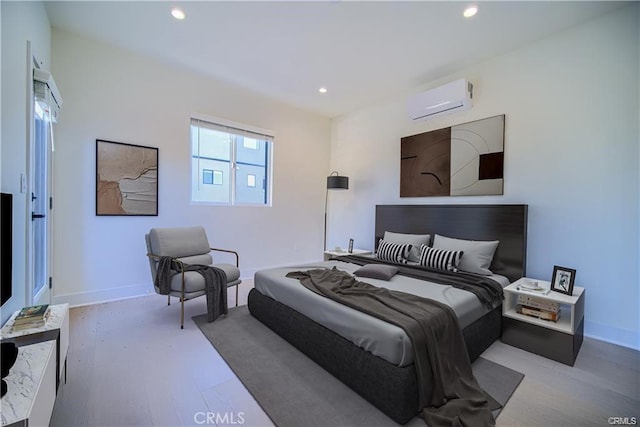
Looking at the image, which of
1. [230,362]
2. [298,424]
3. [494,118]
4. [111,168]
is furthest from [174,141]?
[494,118]

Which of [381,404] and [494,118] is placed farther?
[494,118]

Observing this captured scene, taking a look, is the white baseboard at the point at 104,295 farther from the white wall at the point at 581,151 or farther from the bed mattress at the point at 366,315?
the white wall at the point at 581,151

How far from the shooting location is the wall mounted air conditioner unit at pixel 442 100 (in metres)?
3.45

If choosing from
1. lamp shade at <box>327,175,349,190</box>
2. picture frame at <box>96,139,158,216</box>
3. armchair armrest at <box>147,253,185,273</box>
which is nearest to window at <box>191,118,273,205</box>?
picture frame at <box>96,139,158,216</box>

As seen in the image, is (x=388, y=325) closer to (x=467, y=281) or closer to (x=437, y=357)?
(x=437, y=357)

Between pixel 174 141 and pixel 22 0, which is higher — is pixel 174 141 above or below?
below

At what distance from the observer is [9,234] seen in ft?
5.37

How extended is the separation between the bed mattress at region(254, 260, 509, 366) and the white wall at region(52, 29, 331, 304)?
184cm

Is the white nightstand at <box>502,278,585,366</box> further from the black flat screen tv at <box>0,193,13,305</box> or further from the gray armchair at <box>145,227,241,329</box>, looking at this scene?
the black flat screen tv at <box>0,193,13,305</box>

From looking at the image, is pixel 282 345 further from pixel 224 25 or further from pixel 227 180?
pixel 224 25

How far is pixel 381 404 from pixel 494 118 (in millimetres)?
3364

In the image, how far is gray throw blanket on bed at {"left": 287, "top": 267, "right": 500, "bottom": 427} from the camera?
1.56 m

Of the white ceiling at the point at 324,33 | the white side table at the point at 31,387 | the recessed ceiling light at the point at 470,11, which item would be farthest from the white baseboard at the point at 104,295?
the recessed ceiling light at the point at 470,11

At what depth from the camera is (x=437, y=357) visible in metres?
1.70
